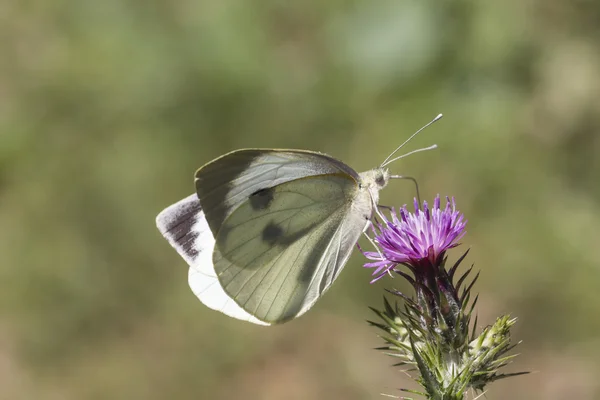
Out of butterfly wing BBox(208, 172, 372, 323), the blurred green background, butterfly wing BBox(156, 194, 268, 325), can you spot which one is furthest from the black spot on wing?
the blurred green background

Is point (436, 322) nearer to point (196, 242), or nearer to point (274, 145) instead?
point (196, 242)

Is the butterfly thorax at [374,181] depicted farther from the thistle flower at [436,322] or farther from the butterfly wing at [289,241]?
the thistle flower at [436,322]

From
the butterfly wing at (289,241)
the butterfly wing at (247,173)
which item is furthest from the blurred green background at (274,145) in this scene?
the butterfly wing at (247,173)

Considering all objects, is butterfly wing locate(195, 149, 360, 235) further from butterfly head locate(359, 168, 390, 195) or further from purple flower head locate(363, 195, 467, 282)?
purple flower head locate(363, 195, 467, 282)

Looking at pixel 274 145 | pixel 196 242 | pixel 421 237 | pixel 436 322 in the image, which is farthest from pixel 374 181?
pixel 274 145

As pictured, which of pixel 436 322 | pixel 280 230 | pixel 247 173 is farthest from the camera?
pixel 280 230

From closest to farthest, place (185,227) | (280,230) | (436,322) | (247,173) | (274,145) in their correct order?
(436,322)
(247,173)
(280,230)
(185,227)
(274,145)
